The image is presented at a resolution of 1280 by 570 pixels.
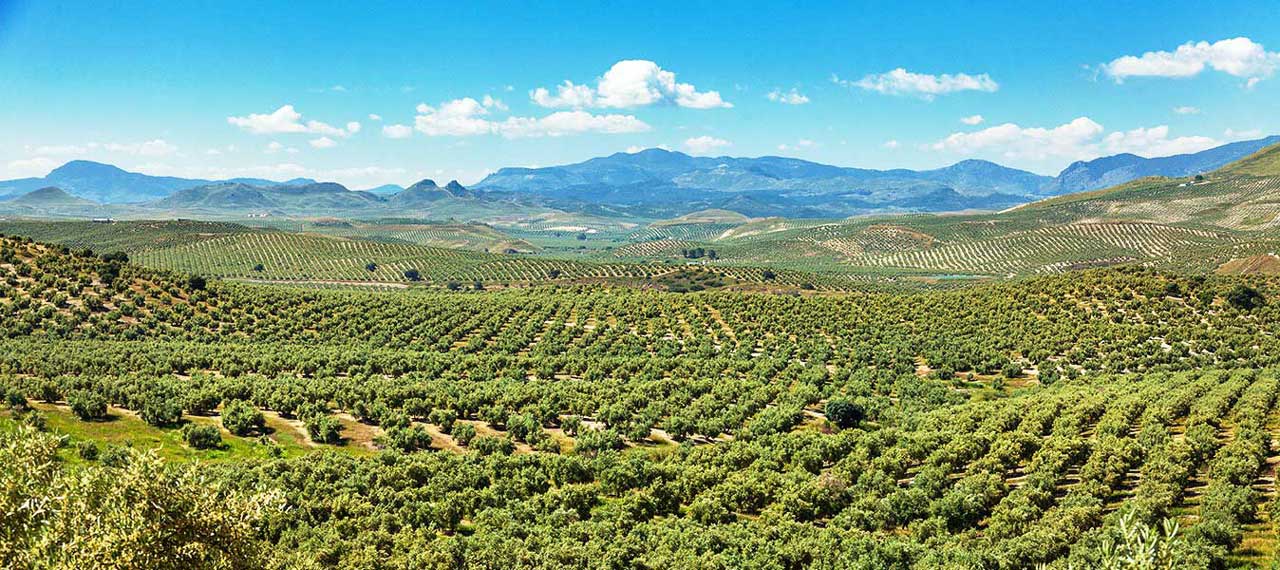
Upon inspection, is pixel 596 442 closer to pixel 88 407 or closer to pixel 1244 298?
pixel 88 407

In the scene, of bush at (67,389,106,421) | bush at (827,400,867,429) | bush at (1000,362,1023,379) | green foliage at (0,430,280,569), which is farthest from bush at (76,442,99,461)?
bush at (1000,362,1023,379)

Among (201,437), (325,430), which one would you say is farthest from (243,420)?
(325,430)

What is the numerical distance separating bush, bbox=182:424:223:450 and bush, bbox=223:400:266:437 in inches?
117

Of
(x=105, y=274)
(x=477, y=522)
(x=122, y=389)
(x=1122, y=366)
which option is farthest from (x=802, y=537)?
(x=105, y=274)

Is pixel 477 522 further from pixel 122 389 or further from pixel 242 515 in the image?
pixel 122 389

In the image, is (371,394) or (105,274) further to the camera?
(105,274)

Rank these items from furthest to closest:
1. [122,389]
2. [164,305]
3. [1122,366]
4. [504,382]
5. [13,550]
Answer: [164,305], [1122,366], [504,382], [122,389], [13,550]

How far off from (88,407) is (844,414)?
6313cm

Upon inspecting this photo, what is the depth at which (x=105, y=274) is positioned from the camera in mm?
111000

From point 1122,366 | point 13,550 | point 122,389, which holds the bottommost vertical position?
point 1122,366

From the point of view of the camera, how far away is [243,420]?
55250 millimetres

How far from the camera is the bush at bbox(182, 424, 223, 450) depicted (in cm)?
5091

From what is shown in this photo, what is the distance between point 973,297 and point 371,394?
10481cm

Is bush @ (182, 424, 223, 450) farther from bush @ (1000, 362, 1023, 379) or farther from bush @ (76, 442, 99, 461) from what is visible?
bush @ (1000, 362, 1023, 379)
